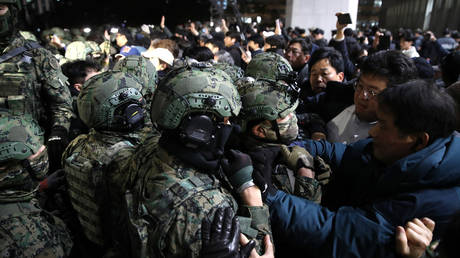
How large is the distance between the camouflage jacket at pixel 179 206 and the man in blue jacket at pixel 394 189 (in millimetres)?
229

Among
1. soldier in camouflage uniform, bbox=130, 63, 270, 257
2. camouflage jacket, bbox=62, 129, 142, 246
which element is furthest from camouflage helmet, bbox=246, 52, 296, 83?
soldier in camouflage uniform, bbox=130, 63, 270, 257

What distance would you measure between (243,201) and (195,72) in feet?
2.29

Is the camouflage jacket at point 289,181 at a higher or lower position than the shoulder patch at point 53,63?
lower

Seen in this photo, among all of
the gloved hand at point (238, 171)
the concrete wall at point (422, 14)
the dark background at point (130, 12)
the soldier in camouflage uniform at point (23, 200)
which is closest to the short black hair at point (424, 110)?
the gloved hand at point (238, 171)

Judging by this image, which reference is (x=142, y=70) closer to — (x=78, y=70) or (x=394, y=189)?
(x=78, y=70)

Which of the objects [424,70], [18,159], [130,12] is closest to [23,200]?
A: [18,159]

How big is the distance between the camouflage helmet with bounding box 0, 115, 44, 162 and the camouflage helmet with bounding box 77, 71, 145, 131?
35 centimetres

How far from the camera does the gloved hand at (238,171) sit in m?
1.61

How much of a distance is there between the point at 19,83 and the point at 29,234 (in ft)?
6.91

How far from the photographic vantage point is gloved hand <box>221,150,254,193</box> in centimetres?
161

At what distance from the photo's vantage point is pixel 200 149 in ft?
5.23

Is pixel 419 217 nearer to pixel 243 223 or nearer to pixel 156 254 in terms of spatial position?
pixel 243 223

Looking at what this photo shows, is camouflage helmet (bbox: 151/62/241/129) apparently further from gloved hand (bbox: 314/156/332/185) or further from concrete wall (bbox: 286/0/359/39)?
concrete wall (bbox: 286/0/359/39)

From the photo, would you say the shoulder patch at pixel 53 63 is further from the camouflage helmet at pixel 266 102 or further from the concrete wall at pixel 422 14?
the concrete wall at pixel 422 14
